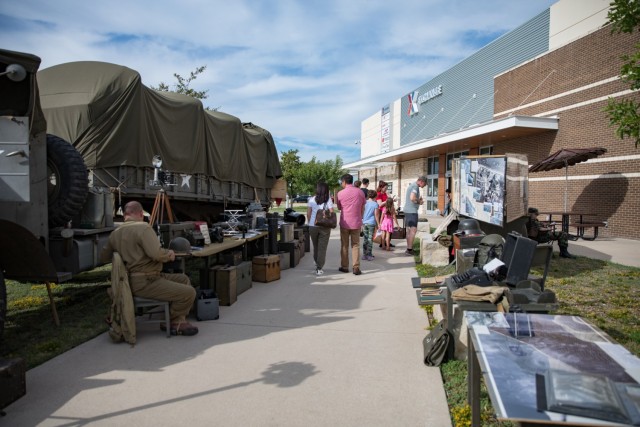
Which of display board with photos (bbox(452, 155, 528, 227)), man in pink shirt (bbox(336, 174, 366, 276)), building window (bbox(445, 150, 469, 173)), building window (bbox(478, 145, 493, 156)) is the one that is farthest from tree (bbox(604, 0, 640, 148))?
building window (bbox(445, 150, 469, 173))

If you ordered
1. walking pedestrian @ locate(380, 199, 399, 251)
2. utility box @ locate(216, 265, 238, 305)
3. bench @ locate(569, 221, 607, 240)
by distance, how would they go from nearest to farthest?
utility box @ locate(216, 265, 238, 305) → walking pedestrian @ locate(380, 199, 399, 251) → bench @ locate(569, 221, 607, 240)

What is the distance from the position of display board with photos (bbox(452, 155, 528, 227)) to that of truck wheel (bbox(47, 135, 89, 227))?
23.2 ft

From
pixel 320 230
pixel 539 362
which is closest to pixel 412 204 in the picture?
pixel 320 230

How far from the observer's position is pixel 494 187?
27.6ft

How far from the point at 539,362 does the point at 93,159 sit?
7.03 metres

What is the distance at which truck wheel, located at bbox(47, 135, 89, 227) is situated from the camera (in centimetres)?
485

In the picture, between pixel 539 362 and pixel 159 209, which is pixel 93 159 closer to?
pixel 159 209

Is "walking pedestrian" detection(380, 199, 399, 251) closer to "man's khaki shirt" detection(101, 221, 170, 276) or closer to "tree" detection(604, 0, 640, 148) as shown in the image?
"tree" detection(604, 0, 640, 148)

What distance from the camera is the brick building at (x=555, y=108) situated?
50.4ft

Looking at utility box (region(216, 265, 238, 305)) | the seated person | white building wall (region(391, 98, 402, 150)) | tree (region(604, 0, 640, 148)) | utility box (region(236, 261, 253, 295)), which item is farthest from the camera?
white building wall (region(391, 98, 402, 150))

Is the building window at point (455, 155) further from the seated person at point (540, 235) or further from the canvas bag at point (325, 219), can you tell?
the canvas bag at point (325, 219)

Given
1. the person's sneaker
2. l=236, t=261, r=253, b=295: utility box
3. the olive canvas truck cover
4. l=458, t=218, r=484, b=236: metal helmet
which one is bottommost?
the person's sneaker

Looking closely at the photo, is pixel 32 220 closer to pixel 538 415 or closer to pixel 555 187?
pixel 538 415

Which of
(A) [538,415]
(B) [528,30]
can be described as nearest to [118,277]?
(A) [538,415]
